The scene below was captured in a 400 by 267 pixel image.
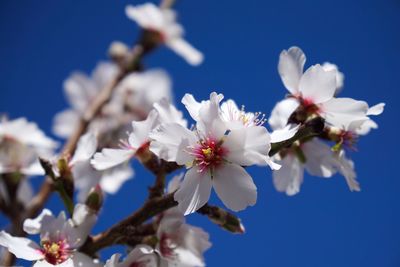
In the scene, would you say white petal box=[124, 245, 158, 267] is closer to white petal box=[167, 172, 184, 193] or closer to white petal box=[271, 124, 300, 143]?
white petal box=[167, 172, 184, 193]

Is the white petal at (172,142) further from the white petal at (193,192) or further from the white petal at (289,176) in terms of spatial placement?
the white petal at (289,176)

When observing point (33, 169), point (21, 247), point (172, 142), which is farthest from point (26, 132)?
point (172, 142)

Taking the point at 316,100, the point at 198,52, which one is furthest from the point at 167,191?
the point at 198,52

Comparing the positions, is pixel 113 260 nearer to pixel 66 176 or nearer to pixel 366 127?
pixel 66 176

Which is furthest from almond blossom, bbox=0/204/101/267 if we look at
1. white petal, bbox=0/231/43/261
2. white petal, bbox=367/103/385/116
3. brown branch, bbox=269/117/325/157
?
white petal, bbox=367/103/385/116

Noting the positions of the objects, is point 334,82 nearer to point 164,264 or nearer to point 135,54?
point 164,264
